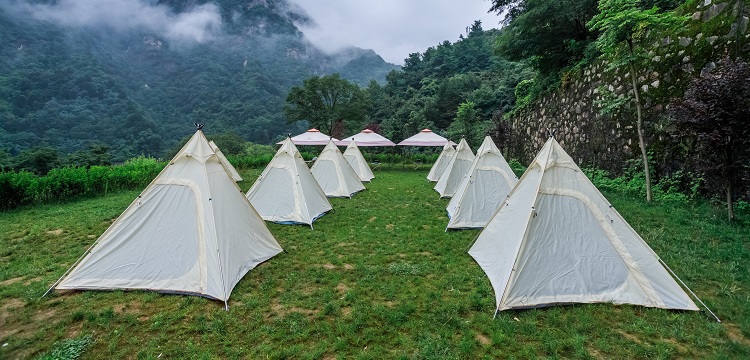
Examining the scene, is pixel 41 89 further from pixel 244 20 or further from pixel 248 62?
pixel 244 20

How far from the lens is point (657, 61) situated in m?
8.71

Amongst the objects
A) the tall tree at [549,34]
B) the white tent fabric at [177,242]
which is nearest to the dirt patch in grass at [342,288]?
the white tent fabric at [177,242]

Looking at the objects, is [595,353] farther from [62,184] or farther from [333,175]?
[62,184]

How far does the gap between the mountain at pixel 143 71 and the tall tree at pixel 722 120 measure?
3406cm

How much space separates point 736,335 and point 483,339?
2.41 m

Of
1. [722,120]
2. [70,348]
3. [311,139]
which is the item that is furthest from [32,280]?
[311,139]

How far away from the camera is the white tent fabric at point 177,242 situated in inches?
174

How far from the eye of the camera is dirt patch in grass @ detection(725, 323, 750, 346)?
3209 mm

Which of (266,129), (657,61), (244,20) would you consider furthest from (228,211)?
(244,20)

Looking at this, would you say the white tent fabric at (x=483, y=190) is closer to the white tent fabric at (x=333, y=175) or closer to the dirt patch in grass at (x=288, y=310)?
the dirt patch in grass at (x=288, y=310)

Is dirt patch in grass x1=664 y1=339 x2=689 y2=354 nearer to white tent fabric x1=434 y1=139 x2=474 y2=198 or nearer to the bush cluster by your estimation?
white tent fabric x1=434 y1=139 x2=474 y2=198

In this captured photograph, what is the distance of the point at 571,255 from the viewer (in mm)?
4156

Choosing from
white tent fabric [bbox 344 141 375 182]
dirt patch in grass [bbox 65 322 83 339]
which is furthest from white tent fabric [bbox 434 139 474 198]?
dirt patch in grass [bbox 65 322 83 339]

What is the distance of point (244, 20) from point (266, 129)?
34.5 m
